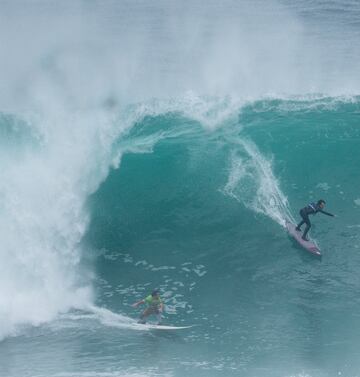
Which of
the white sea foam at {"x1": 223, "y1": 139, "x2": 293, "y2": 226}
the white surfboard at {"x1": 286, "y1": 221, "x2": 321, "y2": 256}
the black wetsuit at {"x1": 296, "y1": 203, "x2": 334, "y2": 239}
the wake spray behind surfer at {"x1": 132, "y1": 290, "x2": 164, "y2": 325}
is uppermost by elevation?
the white sea foam at {"x1": 223, "y1": 139, "x2": 293, "y2": 226}

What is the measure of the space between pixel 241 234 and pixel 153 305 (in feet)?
16.4

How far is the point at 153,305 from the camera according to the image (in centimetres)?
1764

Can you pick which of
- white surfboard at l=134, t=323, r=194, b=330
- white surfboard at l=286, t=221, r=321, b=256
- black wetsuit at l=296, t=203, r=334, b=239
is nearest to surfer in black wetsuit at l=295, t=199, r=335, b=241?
black wetsuit at l=296, t=203, r=334, b=239

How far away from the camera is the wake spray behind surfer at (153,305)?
1759 centimetres

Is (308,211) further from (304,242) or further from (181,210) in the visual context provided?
(181,210)

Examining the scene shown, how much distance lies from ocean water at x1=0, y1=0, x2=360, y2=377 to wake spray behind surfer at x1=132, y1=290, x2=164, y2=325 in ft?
1.43

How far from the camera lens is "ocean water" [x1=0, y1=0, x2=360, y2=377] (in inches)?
661

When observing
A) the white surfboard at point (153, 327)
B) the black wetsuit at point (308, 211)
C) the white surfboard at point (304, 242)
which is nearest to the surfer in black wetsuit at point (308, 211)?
the black wetsuit at point (308, 211)

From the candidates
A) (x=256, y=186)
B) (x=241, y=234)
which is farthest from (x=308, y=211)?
(x=256, y=186)

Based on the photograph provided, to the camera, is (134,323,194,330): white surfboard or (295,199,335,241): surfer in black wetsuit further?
(295,199,335,241): surfer in black wetsuit

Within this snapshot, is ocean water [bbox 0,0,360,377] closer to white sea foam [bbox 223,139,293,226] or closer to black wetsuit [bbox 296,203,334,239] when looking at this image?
white sea foam [bbox 223,139,293,226]

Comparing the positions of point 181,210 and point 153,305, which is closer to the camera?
point 153,305

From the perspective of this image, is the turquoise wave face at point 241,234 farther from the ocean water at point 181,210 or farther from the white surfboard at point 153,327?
the white surfboard at point 153,327

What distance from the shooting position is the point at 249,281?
19.1m
